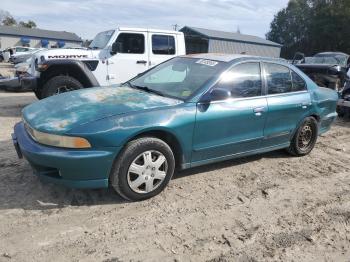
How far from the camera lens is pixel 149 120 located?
378 centimetres

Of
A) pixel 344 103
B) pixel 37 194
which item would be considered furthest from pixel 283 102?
pixel 344 103

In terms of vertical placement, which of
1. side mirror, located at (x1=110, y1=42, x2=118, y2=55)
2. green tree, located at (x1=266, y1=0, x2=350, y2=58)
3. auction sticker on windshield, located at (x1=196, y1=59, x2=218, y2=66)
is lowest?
auction sticker on windshield, located at (x1=196, y1=59, x2=218, y2=66)

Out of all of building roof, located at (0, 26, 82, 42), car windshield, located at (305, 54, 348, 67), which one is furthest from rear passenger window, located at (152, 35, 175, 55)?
building roof, located at (0, 26, 82, 42)

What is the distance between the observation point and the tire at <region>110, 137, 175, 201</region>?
3676 mm

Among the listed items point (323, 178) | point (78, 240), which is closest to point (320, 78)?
point (323, 178)

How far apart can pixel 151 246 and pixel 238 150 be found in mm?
1995

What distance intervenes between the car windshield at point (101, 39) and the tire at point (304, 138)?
5.05 meters

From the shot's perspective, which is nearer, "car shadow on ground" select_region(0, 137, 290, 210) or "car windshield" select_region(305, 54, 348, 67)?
"car shadow on ground" select_region(0, 137, 290, 210)

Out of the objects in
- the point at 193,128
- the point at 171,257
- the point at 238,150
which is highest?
the point at 193,128

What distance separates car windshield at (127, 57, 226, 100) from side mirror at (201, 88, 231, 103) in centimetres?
16

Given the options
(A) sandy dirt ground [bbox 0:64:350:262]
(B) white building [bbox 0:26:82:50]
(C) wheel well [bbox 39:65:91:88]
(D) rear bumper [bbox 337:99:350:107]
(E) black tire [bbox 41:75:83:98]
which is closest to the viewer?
(A) sandy dirt ground [bbox 0:64:350:262]

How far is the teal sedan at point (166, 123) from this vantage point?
11.6 feet

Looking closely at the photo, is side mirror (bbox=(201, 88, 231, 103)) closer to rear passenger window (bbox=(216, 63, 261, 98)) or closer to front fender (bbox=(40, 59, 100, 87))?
rear passenger window (bbox=(216, 63, 261, 98))

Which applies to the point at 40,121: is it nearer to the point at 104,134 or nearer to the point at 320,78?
the point at 104,134
